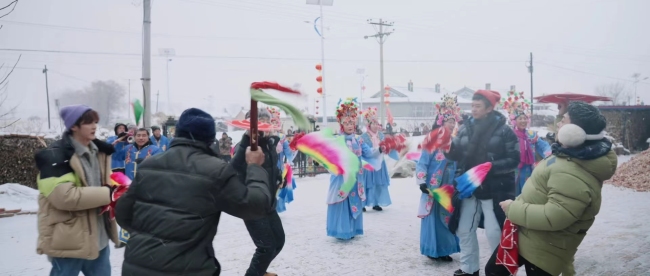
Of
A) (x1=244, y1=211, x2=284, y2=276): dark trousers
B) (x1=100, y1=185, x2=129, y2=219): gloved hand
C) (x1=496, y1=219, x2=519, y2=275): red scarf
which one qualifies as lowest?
(x1=244, y1=211, x2=284, y2=276): dark trousers

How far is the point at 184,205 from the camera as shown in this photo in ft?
7.63

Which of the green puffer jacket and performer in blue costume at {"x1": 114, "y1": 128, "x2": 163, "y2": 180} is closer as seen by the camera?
the green puffer jacket

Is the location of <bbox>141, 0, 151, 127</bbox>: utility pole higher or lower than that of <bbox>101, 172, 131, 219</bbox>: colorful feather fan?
higher

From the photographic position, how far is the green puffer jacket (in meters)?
2.94

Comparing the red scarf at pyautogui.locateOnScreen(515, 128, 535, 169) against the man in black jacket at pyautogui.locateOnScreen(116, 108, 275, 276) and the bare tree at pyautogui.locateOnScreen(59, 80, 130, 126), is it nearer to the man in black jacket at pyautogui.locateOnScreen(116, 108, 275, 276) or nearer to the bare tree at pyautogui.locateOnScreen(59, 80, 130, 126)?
the man in black jacket at pyautogui.locateOnScreen(116, 108, 275, 276)

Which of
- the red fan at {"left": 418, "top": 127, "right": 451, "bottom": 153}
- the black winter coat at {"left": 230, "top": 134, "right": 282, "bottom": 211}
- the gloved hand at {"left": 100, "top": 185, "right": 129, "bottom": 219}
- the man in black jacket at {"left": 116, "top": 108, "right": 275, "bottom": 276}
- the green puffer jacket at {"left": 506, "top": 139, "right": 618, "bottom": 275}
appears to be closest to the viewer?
the man in black jacket at {"left": 116, "top": 108, "right": 275, "bottom": 276}

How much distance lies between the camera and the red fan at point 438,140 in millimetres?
4824

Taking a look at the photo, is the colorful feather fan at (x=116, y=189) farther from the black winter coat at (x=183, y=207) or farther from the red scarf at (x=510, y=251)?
the red scarf at (x=510, y=251)

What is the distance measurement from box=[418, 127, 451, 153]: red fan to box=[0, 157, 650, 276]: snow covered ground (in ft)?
4.75

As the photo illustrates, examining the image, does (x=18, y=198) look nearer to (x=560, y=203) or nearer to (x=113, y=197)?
(x=113, y=197)

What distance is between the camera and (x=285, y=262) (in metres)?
5.72

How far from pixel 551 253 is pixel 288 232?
483 centimetres

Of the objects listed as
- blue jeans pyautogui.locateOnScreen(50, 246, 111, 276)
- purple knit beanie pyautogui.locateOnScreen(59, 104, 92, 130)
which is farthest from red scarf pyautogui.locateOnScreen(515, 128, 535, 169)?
purple knit beanie pyautogui.locateOnScreen(59, 104, 92, 130)

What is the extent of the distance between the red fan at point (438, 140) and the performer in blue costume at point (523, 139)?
7.56 feet
